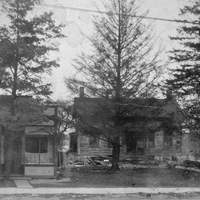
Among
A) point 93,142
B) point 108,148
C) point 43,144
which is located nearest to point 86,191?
point 43,144

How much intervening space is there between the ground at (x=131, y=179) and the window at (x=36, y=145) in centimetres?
215

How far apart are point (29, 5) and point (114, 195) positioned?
11.3m

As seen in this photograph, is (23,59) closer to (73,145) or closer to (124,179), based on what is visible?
(124,179)

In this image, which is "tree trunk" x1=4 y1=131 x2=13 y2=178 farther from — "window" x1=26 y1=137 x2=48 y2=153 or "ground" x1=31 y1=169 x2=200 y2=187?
"ground" x1=31 y1=169 x2=200 y2=187

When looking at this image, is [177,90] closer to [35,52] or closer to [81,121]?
[81,121]

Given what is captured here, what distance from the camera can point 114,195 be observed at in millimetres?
18141

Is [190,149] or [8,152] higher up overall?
[8,152]

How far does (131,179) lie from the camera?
2572 cm

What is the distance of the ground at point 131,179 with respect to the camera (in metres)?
22.9

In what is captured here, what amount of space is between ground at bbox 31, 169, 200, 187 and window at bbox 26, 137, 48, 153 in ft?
7.04

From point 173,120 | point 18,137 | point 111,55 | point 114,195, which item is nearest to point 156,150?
point 173,120

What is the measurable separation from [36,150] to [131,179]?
20.7 feet

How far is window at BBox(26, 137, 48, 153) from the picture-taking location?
28647mm

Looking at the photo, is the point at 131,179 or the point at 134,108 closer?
the point at 131,179
